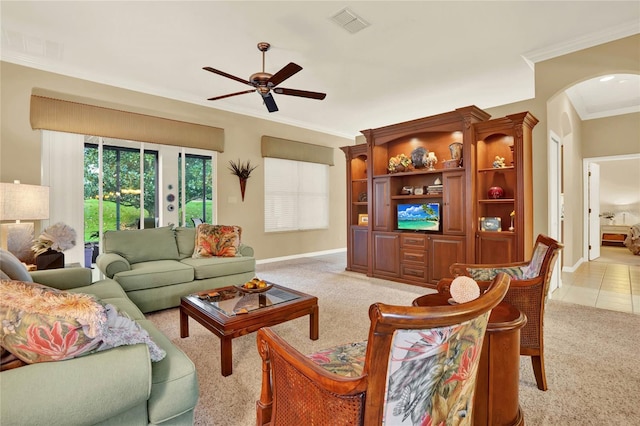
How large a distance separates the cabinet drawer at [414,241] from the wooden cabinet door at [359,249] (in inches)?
27.7

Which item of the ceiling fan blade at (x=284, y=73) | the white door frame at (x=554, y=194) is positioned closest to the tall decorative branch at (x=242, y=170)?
the ceiling fan blade at (x=284, y=73)

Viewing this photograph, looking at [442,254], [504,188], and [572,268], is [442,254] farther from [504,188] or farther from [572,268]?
[572,268]

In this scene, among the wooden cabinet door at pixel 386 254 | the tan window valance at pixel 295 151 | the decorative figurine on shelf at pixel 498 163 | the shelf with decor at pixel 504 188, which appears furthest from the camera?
the tan window valance at pixel 295 151

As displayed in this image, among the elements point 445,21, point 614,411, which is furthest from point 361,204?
point 614,411

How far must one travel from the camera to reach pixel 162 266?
3.47 meters

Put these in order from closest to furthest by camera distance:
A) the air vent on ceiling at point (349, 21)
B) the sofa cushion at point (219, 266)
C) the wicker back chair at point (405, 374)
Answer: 1. the wicker back chair at point (405, 374)
2. the air vent on ceiling at point (349, 21)
3. the sofa cushion at point (219, 266)

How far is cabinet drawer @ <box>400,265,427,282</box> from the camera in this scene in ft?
15.0

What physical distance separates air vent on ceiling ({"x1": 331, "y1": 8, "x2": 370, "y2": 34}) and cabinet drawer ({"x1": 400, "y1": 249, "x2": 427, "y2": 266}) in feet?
9.87

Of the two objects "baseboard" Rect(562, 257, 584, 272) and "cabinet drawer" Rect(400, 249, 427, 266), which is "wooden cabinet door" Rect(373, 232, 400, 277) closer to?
"cabinet drawer" Rect(400, 249, 427, 266)

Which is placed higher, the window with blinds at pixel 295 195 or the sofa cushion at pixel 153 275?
the window with blinds at pixel 295 195

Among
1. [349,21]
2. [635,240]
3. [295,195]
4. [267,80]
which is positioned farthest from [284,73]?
[635,240]

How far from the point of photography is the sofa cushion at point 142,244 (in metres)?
3.63

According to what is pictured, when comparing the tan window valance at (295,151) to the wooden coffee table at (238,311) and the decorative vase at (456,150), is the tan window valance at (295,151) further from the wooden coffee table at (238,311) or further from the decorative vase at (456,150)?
the wooden coffee table at (238,311)

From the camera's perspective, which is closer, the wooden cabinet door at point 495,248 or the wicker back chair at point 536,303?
the wicker back chair at point 536,303
